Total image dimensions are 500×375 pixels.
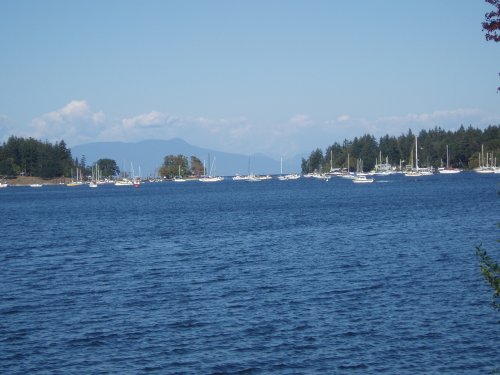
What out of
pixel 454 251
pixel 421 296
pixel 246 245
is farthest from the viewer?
pixel 246 245

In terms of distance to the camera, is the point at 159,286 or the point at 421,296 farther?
the point at 159,286

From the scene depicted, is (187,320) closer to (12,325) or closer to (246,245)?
(12,325)

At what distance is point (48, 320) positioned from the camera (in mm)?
28984

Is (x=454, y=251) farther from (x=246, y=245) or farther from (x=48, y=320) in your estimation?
(x=48, y=320)

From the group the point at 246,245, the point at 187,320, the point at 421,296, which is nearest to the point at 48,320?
the point at 187,320

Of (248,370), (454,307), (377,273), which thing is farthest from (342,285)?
(248,370)

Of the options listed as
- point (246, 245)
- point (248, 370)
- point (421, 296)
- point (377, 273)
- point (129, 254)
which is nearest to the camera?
point (248, 370)

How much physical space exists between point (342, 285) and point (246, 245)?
19.8m

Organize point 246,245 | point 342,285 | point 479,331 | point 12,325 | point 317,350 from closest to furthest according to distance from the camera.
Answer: point 317,350, point 479,331, point 12,325, point 342,285, point 246,245

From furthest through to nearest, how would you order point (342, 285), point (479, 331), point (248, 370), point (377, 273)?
point (377, 273) → point (342, 285) → point (479, 331) → point (248, 370)

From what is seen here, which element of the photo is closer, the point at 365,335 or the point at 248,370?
the point at 248,370

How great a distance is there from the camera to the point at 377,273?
123ft

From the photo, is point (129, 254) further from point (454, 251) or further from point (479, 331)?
point (479, 331)

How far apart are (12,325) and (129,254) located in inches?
868
